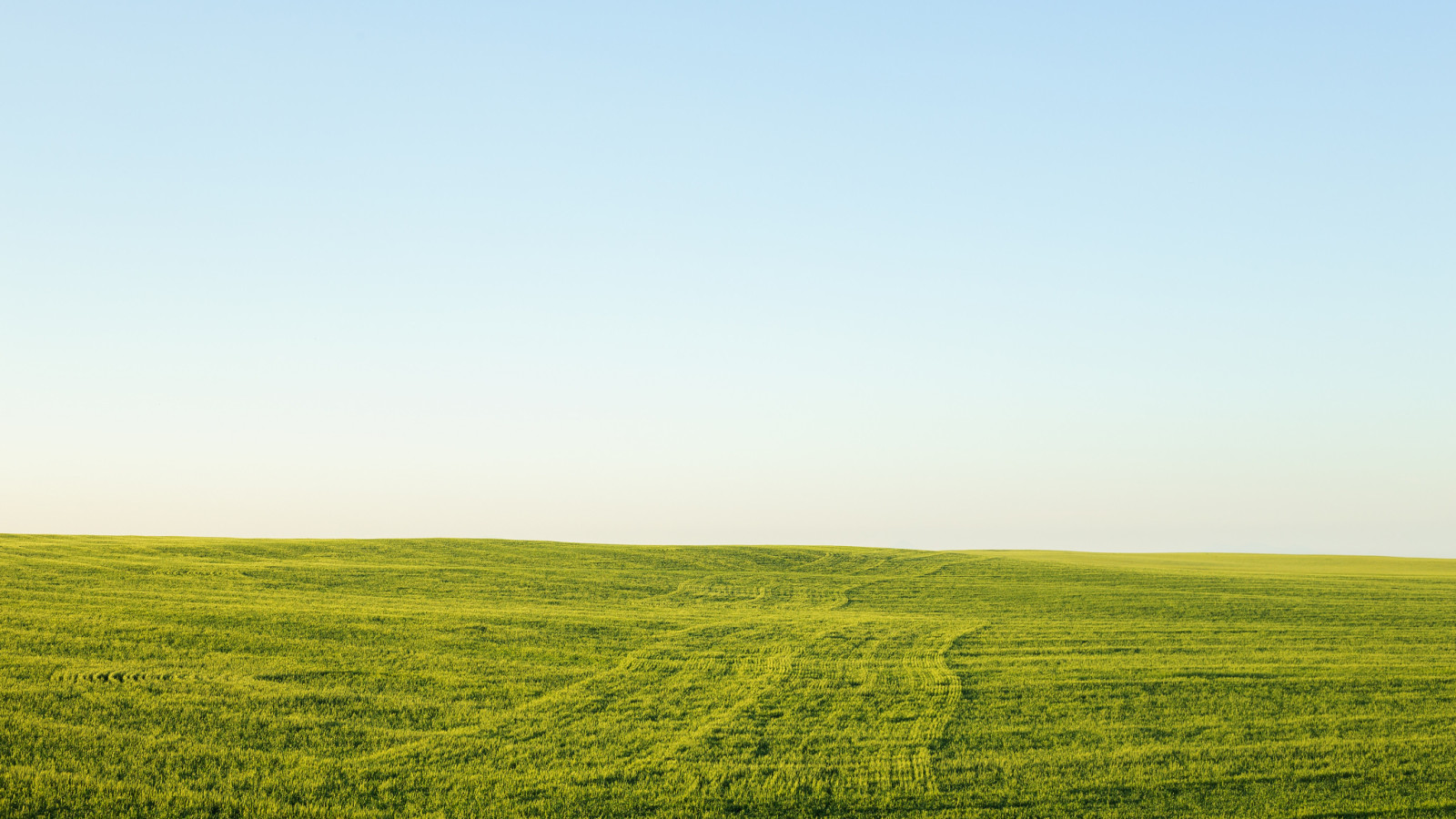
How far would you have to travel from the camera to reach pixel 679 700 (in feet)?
50.3

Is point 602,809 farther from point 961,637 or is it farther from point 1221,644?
point 1221,644

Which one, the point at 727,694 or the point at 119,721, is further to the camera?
the point at 727,694

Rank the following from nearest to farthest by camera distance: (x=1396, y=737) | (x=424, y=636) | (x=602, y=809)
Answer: (x=602, y=809) → (x=1396, y=737) → (x=424, y=636)

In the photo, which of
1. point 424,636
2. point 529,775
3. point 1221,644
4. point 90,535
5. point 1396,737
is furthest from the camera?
point 90,535

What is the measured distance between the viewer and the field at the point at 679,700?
10969 mm

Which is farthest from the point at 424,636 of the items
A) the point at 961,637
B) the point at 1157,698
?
the point at 1157,698

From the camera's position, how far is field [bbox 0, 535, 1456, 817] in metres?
11.0

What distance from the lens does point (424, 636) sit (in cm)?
1925

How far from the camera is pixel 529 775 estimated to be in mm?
11547

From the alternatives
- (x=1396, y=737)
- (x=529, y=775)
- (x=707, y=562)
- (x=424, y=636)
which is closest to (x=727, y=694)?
(x=529, y=775)

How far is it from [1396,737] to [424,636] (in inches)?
678

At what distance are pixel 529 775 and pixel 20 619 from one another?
41.4 feet

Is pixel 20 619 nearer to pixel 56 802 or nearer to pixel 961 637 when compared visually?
pixel 56 802

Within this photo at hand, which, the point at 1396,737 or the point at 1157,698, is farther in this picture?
the point at 1157,698
